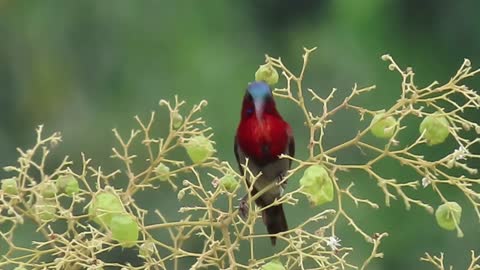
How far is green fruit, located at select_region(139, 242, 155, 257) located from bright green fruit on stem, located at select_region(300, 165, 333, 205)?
157mm

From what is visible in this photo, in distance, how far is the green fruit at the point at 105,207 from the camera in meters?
1.36

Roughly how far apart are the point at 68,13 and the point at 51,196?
3370 millimetres

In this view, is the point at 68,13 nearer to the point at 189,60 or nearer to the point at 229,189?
the point at 189,60

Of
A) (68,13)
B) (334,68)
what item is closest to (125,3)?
(68,13)

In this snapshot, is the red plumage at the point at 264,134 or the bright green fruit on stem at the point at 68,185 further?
the red plumage at the point at 264,134

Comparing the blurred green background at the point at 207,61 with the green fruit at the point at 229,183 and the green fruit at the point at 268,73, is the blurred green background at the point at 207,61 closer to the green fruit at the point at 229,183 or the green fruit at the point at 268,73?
the green fruit at the point at 268,73

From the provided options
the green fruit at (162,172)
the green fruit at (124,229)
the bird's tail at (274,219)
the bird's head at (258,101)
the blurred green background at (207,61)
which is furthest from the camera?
the blurred green background at (207,61)

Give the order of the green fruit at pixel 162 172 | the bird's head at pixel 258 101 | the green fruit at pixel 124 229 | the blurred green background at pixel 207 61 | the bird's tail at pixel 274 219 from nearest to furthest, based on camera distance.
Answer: the green fruit at pixel 124 229
the green fruit at pixel 162 172
the bird's head at pixel 258 101
the bird's tail at pixel 274 219
the blurred green background at pixel 207 61

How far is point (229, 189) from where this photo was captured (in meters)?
1.41

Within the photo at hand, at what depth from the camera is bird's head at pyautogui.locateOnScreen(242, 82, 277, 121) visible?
1742 mm

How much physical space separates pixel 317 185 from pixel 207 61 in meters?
3.07

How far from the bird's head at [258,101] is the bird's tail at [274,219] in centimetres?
18

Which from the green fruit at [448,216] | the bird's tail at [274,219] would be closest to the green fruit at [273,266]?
the green fruit at [448,216]

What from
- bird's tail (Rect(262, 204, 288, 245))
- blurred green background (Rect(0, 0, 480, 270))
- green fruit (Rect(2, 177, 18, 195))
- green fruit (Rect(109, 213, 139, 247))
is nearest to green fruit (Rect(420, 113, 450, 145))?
green fruit (Rect(109, 213, 139, 247))
